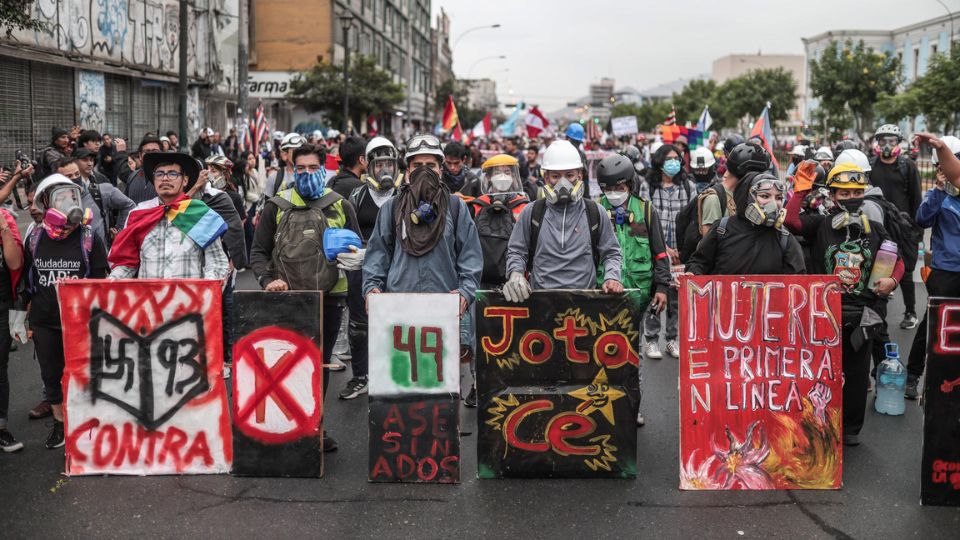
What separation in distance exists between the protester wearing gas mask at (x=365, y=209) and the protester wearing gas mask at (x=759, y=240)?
9.08 ft

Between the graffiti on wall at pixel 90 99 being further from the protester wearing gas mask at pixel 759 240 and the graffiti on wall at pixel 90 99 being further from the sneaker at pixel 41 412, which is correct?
the protester wearing gas mask at pixel 759 240

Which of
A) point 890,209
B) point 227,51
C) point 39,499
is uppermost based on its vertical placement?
point 227,51

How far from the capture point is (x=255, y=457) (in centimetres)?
551

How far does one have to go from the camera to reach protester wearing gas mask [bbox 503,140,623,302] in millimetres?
5980

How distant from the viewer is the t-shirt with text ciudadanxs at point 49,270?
609 centimetres

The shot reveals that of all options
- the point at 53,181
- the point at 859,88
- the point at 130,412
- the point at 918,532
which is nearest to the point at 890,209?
the point at 918,532

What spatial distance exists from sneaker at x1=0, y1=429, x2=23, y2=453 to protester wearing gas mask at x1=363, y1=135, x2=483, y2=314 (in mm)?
2423

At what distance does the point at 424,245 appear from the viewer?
590 centimetres

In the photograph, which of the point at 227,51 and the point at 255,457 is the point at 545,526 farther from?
the point at 227,51

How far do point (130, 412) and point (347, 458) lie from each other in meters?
1.33

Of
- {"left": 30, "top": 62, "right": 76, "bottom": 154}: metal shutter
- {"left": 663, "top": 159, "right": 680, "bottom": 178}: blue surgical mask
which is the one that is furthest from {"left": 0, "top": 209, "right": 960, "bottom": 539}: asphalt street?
{"left": 30, "top": 62, "right": 76, "bottom": 154}: metal shutter

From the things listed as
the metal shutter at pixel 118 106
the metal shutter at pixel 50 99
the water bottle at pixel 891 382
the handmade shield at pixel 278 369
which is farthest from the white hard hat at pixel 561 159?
the metal shutter at pixel 118 106

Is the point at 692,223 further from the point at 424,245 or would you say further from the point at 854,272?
the point at 424,245

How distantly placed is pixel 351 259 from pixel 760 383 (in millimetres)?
2607
